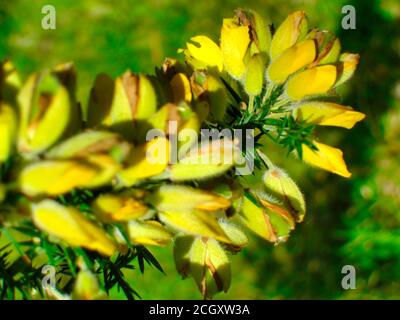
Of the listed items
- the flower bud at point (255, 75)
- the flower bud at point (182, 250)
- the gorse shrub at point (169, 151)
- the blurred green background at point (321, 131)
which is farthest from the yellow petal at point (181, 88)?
the blurred green background at point (321, 131)

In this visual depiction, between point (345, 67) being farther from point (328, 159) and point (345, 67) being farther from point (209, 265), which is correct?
point (209, 265)

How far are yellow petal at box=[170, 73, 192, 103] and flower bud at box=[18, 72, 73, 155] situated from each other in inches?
7.2

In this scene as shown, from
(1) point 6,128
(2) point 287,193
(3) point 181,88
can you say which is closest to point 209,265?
(2) point 287,193

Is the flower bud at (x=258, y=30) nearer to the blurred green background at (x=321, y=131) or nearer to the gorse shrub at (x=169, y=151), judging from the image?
the gorse shrub at (x=169, y=151)

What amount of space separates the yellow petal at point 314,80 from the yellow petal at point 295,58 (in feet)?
0.04

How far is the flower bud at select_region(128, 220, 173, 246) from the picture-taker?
2.74ft

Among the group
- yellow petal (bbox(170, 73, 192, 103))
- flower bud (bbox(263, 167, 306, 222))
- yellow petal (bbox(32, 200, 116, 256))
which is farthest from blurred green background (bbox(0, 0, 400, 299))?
yellow petal (bbox(32, 200, 116, 256))

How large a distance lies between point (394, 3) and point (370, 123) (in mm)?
529

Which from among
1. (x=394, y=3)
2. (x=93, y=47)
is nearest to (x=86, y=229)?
(x=93, y=47)

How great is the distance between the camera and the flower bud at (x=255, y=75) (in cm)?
95

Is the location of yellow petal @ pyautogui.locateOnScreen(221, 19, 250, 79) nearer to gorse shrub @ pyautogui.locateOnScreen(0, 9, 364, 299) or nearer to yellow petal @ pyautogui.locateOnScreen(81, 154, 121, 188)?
gorse shrub @ pyautogui.locateOnScreen(0, 9, 364, 299)

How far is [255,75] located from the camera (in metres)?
0.96

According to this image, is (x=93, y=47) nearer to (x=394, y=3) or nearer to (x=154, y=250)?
(x=154, y=250)

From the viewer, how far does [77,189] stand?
79 centimetres
